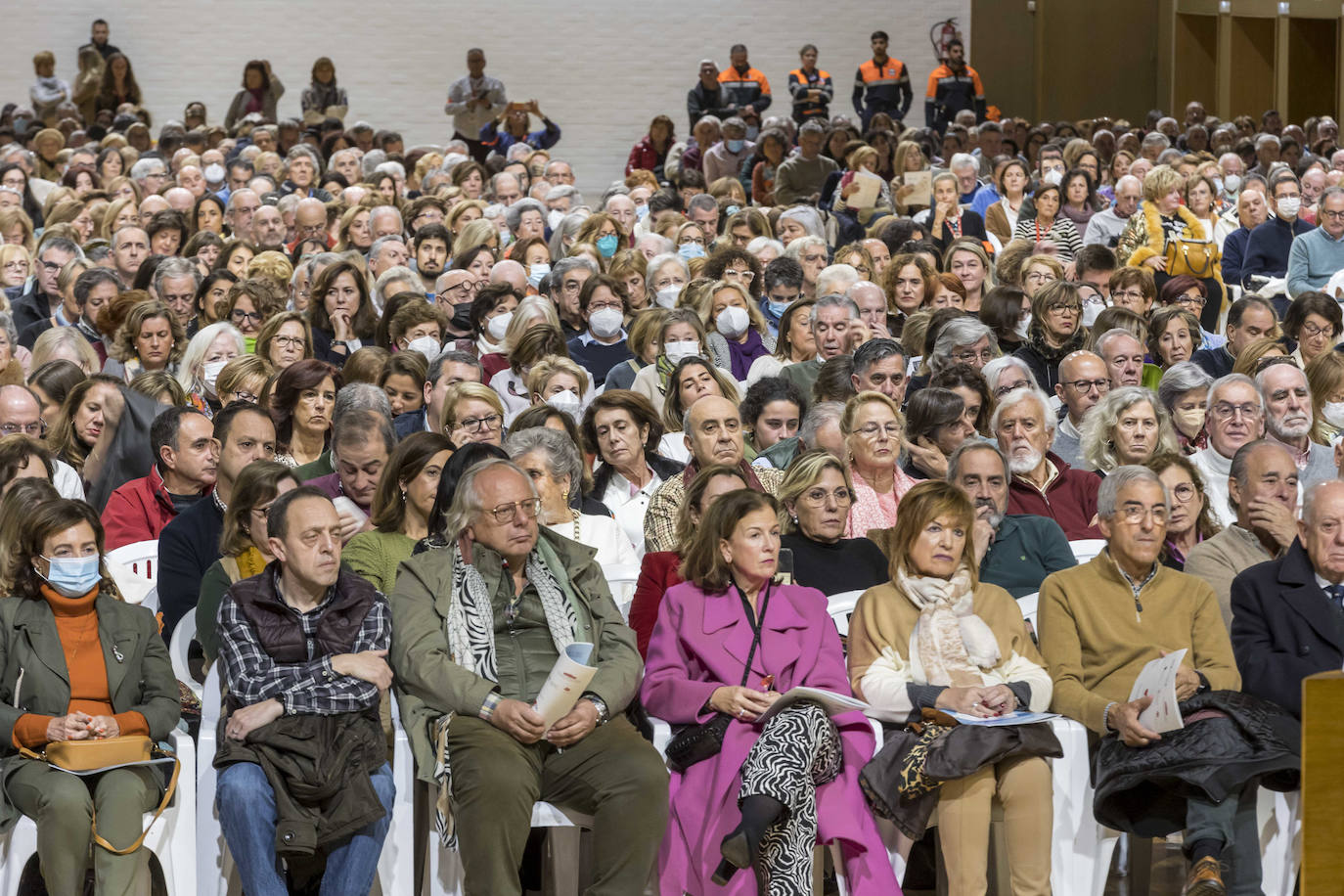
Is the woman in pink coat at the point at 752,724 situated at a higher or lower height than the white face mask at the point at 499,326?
lower

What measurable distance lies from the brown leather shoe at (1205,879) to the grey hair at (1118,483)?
928 mm

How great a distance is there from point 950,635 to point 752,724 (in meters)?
0.55

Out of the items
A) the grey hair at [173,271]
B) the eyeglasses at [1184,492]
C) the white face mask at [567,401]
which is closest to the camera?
the eyeglasses at [1184,492]

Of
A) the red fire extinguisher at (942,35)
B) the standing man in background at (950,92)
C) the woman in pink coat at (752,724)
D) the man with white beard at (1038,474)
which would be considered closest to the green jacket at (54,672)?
the woman in pink coat at (752,724)

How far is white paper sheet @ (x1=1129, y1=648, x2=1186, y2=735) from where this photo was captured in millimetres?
3973

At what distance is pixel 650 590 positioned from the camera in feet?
15.0

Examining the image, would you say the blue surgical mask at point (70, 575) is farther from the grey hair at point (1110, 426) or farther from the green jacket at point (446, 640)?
the grey hair at point (1110, 426)

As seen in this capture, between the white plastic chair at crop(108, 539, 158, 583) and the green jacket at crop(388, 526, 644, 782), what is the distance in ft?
3.53

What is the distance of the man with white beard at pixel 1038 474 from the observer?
5402mm

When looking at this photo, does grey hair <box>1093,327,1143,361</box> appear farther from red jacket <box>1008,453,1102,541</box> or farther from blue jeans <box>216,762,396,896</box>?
blue jeans <box>216,762,396,896</box>

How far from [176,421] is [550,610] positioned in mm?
1643

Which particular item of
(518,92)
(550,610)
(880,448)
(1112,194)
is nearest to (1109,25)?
(518,92)

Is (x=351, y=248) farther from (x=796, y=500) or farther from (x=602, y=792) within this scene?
(x=602, y=792)

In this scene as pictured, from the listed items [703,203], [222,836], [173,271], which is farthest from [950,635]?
[703,203]
